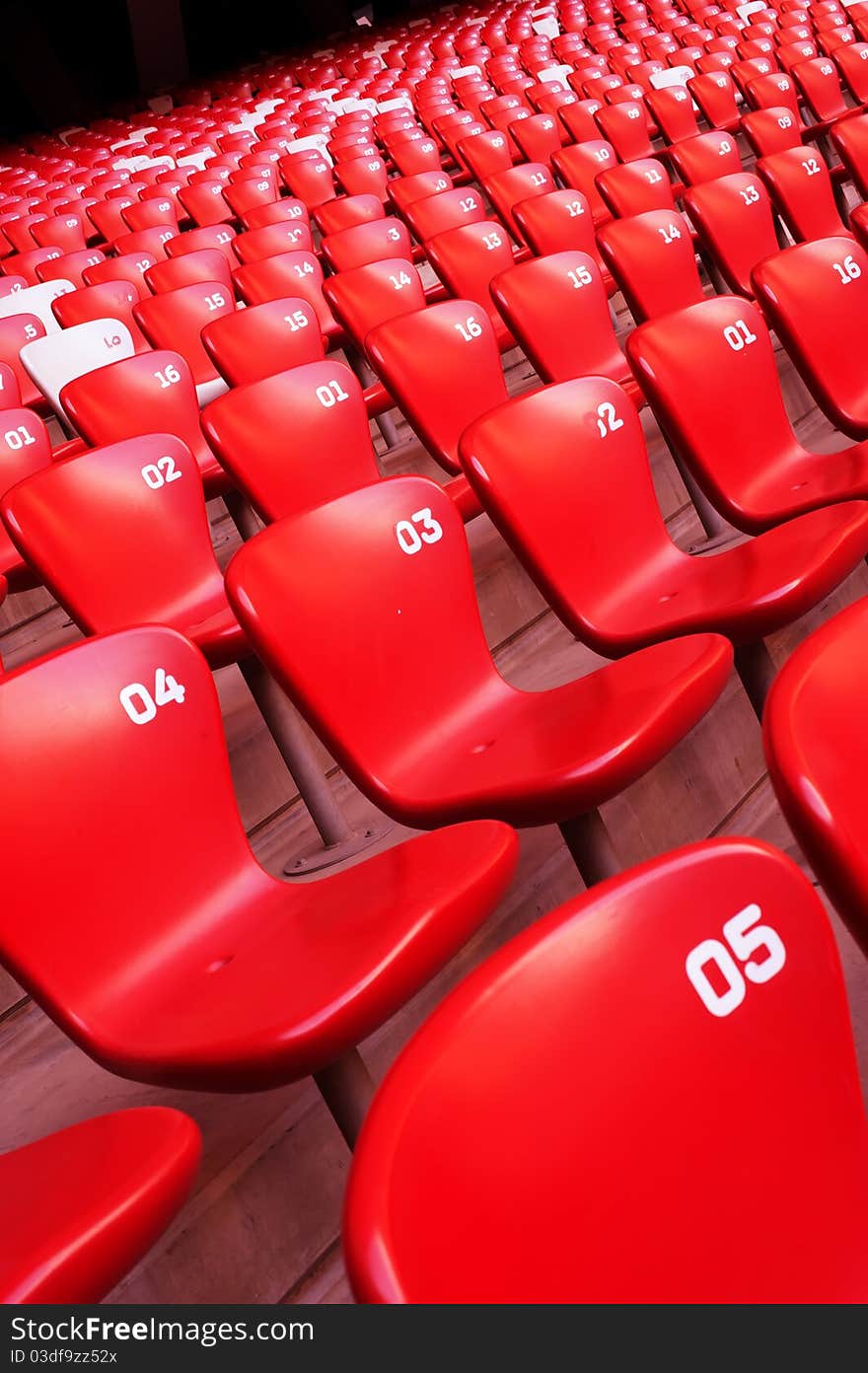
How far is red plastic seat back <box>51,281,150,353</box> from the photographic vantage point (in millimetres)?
3131

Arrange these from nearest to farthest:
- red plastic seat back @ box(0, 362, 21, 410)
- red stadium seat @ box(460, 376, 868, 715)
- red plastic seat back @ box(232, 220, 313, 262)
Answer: red stadium seat @ box(460, 376, 868, 715) < red plastic seat back @ box(0, 362, 21, 410) < red plastic seat back @ box(232, 220, 313, 262)

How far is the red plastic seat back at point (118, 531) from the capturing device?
67.5 inches

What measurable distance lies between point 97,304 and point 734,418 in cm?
183

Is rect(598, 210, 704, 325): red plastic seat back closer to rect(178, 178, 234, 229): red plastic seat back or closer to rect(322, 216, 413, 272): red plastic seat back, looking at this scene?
rect(322, 216, 413, 272): red plastic seat back

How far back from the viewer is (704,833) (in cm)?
159

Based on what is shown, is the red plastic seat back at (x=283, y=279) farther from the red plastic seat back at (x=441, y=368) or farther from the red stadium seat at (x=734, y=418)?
the red stadium seat at (x=734, y=418)

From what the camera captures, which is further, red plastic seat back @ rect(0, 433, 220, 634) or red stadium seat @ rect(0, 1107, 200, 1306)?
red plastic seat back @ rect(0, 433, 220, 634)

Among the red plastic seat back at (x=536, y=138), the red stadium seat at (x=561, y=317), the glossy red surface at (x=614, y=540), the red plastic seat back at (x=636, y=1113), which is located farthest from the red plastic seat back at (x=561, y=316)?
the red plastic seat back at (x=536, y=138)

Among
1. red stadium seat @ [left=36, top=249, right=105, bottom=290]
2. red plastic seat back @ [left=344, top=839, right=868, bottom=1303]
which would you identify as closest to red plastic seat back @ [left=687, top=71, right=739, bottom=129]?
red stadium seat @ [left=36, top=249, right=105, bottom=290]

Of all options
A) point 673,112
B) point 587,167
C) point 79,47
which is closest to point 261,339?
point 587,167

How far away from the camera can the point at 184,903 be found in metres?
1.26

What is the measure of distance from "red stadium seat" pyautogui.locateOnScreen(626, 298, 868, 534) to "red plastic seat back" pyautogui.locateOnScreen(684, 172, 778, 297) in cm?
88

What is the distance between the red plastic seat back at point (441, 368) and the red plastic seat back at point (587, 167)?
4.95 ft

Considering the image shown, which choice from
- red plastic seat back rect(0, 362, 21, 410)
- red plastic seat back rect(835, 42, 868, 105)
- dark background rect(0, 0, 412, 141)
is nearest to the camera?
red plastic seat back rect(0, 362, 21, 410)
